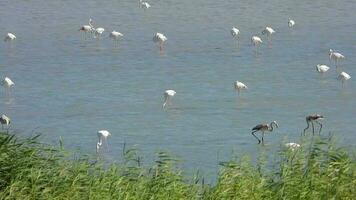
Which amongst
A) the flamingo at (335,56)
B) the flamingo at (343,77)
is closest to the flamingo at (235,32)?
the flamingo at (335,56)

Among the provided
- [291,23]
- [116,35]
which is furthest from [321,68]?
[116,35]

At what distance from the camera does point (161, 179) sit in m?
10.5

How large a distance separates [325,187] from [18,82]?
8.93m

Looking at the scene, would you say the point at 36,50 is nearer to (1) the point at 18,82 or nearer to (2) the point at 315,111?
(1) the point at 18,82

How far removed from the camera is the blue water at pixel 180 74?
1462 cm

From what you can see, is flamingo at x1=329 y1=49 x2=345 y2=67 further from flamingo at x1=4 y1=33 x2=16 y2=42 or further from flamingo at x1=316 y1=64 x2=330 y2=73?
flamingo at x1=4 y1=33 x2=16 y2=42

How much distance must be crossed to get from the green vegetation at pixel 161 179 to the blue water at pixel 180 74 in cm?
172

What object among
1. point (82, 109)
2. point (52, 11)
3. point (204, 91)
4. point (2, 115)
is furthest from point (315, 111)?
point (52, 11)

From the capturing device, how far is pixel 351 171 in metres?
10.6

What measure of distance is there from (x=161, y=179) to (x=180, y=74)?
813cm

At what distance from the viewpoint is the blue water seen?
14617 mm

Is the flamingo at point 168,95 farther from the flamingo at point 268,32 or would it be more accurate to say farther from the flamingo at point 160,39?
the flamingo at point 268,32

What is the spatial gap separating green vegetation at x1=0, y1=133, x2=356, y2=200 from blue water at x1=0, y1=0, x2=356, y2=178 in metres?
1.72


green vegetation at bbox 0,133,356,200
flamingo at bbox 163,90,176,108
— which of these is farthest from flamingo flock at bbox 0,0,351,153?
green vegetation at bbox 0,133,356,200
